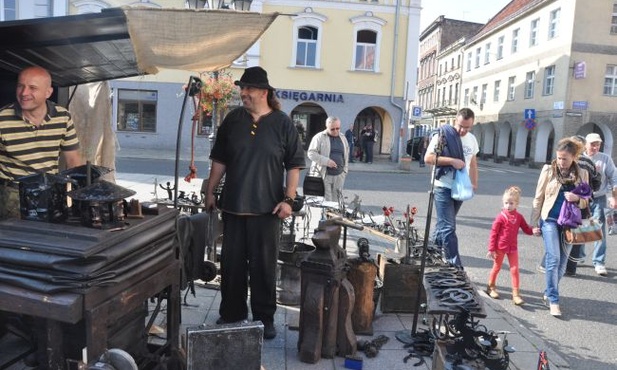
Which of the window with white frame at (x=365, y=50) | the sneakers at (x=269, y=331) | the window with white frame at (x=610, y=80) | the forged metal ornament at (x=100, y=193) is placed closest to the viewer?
the forged metal ornament at (x=100, y=193)

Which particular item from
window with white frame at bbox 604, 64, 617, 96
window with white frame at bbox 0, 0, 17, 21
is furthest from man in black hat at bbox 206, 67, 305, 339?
window with white frame at bbox 604, 64, 617, 96

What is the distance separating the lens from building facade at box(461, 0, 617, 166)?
27.1 metres

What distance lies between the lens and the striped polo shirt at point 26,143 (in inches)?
125

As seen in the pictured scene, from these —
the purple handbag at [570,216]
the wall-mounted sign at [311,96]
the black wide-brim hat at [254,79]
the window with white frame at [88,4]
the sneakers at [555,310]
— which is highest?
the window with white frame at [88,4]

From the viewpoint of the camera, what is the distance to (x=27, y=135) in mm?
3213

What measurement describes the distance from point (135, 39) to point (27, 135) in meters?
1.04

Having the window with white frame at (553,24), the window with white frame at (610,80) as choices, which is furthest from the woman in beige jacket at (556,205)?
the window with white frame at (553,24)

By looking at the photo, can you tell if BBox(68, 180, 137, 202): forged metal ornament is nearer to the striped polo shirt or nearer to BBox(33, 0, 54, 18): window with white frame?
the striped polo shirt

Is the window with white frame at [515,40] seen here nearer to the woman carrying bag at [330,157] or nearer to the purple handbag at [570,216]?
the woman carrying bag at [330,157]

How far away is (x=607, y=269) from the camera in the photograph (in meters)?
6.98

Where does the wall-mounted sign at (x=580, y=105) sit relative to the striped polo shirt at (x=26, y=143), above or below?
above

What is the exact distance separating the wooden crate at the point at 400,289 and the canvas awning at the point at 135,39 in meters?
2.38

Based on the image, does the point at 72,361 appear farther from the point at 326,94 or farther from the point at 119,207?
the point at 326,94

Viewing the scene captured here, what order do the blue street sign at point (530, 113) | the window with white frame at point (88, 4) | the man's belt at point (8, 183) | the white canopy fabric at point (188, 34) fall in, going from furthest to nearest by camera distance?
1. the blue street sign at point (530, 113)
2. the window with white frame at point (88, 4)
3. the man's belt at point (8, 183)
4. the white canopy fabric at point (188, 34)
